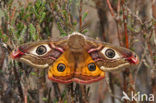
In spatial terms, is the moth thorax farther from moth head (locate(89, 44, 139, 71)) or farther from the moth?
moth head (locate(89, 44, 139, 71))

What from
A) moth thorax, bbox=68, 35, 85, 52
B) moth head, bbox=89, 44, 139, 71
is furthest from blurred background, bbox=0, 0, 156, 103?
moth head, bbox=89, 44, 139, 71

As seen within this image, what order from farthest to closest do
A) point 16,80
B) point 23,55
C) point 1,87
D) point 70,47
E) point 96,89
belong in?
point 96,89, point 1,87, point 16,80, point 70,47, point 23,55

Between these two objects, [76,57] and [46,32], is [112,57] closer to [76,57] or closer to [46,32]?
[76,57]

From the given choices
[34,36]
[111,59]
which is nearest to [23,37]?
[34,36]

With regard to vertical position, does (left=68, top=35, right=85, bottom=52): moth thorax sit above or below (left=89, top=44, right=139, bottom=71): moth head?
above

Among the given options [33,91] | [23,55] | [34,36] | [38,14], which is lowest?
[33,91]

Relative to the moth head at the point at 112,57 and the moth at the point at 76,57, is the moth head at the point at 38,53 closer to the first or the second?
the moth at the point at 76,57

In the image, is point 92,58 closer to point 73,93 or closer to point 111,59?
point 111,59

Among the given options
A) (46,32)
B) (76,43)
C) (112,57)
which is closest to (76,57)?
(76,43)
